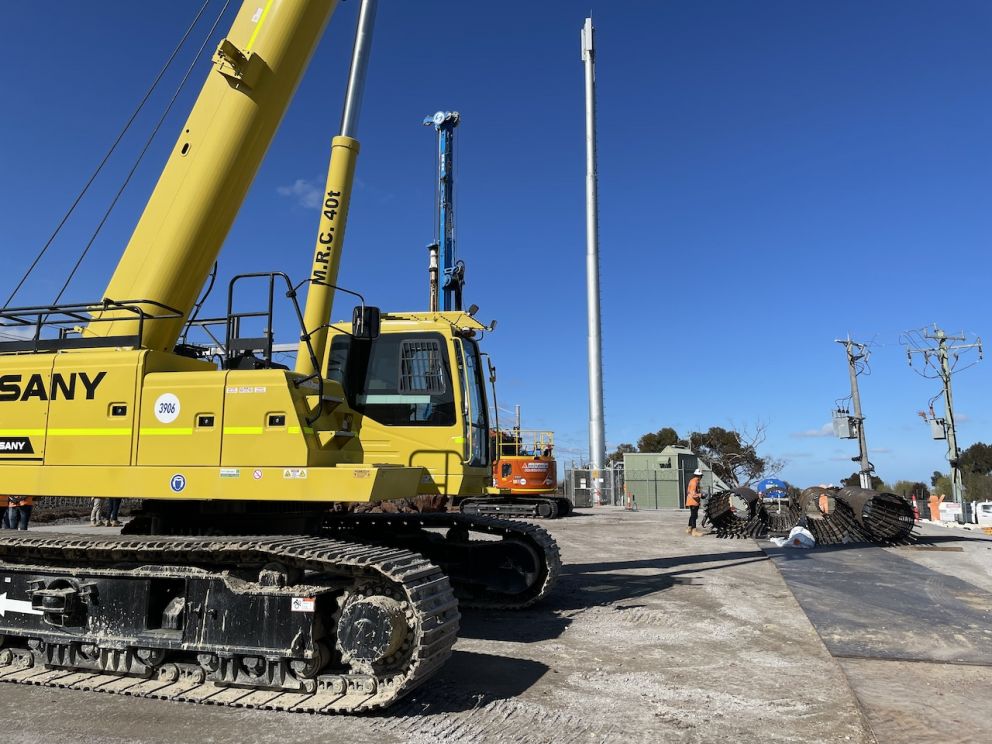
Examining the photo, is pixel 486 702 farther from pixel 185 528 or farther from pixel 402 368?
pixel 402 368

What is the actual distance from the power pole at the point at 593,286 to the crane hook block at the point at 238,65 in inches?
1195

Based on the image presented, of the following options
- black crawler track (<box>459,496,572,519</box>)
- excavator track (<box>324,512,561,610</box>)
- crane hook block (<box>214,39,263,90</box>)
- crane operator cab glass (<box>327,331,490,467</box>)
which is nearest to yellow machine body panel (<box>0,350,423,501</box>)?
crane operator cab glass (<box>327,331,490,467</box>)

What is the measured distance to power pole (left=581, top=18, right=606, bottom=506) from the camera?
3644 centimetres

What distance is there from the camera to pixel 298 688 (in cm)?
469

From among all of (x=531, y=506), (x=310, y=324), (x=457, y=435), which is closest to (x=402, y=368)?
(x=457, y=435)

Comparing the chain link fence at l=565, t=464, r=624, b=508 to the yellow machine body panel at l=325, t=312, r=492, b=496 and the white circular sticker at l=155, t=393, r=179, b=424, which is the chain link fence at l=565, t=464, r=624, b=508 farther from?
the white circular sticker at l=155, t=393, r=179, b=424

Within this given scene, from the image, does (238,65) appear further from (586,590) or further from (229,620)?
(586,590)

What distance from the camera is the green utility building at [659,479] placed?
32.2 m

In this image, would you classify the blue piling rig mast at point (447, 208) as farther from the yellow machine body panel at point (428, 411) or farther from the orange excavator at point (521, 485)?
the yellow machine body panel at point (428, 411)

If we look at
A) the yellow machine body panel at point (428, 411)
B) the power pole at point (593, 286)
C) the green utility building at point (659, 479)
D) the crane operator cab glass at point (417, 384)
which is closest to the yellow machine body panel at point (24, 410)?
the yellow machine body panel at point (428, 411)

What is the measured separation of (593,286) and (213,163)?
3269cm

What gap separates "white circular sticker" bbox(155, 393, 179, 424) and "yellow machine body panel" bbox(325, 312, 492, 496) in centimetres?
199

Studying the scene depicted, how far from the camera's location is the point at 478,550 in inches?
308

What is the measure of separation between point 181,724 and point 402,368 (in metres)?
3.92
